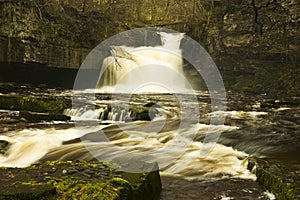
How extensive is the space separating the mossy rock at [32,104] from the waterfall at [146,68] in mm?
10492

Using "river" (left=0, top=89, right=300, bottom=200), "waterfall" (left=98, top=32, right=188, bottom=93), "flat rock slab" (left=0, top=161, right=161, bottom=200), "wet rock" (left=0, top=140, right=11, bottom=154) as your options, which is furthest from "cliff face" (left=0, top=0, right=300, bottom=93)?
"flat rock slab" (left=0, top=161, right=161, bottom=200)

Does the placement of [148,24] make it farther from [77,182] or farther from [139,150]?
[77,182]

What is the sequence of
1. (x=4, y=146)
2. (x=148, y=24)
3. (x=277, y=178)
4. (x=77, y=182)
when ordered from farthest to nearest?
(x=148, y=24), (x=4, y=146), (x=277, y=178), (x=77, y=182)

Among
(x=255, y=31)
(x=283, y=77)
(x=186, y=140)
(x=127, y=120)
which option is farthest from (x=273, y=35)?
(x=186, y=140)

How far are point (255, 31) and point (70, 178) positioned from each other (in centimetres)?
2330

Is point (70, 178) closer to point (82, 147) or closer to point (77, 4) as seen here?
point (82, 147)

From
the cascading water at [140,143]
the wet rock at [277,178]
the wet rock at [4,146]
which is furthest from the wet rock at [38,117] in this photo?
the wet rock at [277,178]

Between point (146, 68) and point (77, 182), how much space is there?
22.5 meters

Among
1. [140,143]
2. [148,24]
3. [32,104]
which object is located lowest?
[140,143]

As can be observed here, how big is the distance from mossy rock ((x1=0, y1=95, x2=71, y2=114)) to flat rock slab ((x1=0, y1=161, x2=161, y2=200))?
7.03 meters

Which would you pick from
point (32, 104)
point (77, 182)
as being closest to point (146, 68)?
point (32, 104)

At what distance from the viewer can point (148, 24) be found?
29.4 m

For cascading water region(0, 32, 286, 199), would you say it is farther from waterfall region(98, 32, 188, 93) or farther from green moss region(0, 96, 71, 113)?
waterfall region(98, 32, 188, 93)

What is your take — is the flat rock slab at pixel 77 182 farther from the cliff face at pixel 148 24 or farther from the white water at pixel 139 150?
the cliff face at pixel 148 24
